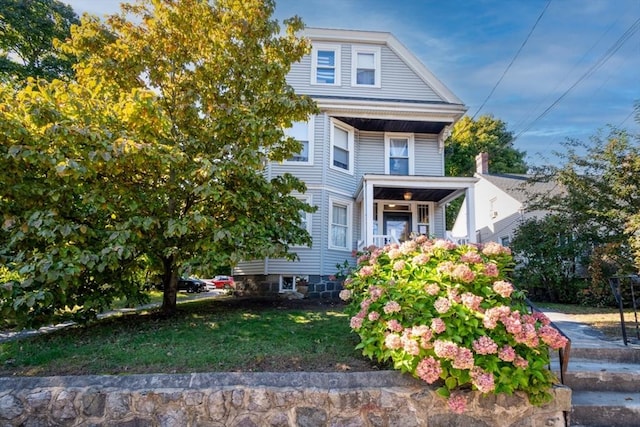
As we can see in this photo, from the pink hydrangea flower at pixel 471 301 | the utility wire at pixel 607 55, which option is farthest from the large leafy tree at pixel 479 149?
the pink hydrangea flower at pixel 471 301

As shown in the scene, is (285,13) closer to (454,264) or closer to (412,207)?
(454,264)

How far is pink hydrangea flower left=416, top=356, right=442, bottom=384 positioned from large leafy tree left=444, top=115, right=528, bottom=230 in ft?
81.3

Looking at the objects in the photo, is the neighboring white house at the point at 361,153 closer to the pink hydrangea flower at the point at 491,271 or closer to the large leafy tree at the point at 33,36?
the pink hydrangea flower at the point at 491,271

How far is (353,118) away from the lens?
1113cm

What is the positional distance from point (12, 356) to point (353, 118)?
9519 millimetres

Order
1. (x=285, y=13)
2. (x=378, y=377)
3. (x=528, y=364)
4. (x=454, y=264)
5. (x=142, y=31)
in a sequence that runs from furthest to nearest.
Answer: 1. (x=285, y=13)
2. (x=142, y=31)
3. (x=454, y=264)
4. (x=378, y=377)
5. (x=528, y=364)

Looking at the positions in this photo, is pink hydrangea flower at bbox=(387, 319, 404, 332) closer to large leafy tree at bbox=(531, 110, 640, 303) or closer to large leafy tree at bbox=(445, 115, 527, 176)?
large leafy tree at bbox=(531, 110, 640, 303)

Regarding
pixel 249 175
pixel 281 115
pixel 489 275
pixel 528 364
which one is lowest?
pixel 528 364

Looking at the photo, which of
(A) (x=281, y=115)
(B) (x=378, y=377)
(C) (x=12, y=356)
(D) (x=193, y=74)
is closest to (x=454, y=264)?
(B) (x=378, y=377)

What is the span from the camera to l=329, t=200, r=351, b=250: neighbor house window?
10.9 meters

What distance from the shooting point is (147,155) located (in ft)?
15.1

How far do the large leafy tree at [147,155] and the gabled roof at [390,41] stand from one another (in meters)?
5.42

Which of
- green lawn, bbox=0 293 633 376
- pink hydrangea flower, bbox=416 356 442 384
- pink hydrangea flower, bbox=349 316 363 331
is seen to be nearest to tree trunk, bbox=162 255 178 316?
green lawn, bbox=0 293 633 376

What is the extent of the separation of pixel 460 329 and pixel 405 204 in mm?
9241
